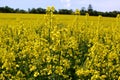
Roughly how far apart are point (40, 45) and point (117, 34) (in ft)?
9.22

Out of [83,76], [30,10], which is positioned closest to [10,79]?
[83,76]

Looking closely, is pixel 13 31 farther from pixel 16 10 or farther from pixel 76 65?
pixel 16 10

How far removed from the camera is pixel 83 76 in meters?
5.28

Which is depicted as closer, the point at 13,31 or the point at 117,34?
the point at 117,34

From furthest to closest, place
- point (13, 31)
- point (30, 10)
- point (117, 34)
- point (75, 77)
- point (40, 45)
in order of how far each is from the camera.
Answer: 1. point (30, 10)
2. point (13, 31)
3. point (117, 34)
4. point (75, 77)
5. point (40, 45)

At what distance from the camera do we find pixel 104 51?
5.51 meters

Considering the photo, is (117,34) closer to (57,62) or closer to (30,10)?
(57,62)

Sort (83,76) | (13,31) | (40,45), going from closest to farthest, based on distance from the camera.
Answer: (83,76) → (40,45) → (13,31)

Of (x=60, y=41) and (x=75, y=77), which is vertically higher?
(x=60, y=41)

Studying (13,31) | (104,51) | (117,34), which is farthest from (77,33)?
(104,51)

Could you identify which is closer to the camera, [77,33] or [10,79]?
[10,79]

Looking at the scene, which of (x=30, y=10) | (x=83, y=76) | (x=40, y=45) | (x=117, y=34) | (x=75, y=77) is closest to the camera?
(x=83, y=76)

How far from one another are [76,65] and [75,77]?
18 cm

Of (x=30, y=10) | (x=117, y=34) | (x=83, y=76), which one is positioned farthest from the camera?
(x=30, y=10)
